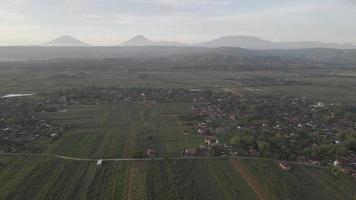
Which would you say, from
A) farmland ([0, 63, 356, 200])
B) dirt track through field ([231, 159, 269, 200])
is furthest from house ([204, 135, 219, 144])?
dirt track through field ([231, 159, 269, 200])

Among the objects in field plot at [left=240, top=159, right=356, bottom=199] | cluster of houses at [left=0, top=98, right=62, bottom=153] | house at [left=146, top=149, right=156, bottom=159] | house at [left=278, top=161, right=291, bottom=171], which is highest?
cluster of houses at [left=0, top=98, right=62, bottom=153]

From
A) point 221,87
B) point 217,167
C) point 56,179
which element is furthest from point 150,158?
point 221,87

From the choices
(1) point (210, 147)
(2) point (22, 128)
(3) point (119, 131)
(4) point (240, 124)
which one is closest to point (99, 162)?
(1) point (210, 147)

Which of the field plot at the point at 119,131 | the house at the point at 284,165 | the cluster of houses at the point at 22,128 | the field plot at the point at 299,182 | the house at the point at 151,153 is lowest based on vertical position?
the field plot at the point at 299,182

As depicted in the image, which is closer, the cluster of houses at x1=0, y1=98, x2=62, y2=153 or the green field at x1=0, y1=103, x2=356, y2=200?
the green field at x1=0, y1=103, x2=356, y2=200

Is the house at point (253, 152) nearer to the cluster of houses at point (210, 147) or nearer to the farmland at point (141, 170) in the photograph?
the farmland at point (141, 170)

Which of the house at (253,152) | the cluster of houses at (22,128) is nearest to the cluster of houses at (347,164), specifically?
the house at (253,152)

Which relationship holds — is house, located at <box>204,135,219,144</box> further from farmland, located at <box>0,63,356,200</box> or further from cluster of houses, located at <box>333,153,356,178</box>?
cluster of houses, located at <box>333,153,356,178</box>

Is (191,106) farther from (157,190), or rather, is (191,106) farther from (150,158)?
(157,190)

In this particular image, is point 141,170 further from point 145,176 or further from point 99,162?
point 99,162
